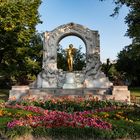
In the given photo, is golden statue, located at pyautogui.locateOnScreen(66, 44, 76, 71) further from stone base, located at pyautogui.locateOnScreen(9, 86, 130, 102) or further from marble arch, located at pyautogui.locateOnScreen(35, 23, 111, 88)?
stone base, located at pyautogui.locateOnScreen(9, 86, 130, 102)

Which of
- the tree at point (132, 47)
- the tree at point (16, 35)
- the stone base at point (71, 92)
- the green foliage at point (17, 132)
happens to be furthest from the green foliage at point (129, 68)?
the green foliage at point (17, 132)

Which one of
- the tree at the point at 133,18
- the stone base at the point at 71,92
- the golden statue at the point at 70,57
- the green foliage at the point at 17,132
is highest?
the tree at the point at 133,18

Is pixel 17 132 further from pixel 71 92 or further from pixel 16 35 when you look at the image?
pixel 16 35

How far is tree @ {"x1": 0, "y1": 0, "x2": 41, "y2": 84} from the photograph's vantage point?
1341 inches

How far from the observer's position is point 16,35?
34812 millimetres

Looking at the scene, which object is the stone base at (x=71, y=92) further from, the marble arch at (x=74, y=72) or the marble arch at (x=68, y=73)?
the marble arch at (x=74, y=72)

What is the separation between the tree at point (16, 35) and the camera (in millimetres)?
34062

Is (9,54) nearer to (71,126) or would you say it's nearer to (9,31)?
(9,31)

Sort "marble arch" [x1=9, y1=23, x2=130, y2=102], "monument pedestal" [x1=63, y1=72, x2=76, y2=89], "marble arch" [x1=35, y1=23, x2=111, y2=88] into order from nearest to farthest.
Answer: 1. "marble arch" [x1=9, y1=23, x2=130, y2=102]
2. "monument pedestal" [x1=63, y1=72, x2=76, y2=89]
3. "marble arch" [x1=35, y1=23, x2=111, y2=88]

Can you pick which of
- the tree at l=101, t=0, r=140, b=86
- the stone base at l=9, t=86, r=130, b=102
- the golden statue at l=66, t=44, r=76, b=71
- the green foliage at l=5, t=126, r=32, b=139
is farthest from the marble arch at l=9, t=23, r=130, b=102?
the green foliage at l=5, t=126, r=32, b=139

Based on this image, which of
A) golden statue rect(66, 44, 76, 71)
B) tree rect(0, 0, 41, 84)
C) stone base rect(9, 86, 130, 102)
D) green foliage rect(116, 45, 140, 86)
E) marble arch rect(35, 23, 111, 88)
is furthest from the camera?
green foliage rect(116, 45, 140, 86)

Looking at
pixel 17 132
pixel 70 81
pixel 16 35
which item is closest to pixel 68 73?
pixel 70 81

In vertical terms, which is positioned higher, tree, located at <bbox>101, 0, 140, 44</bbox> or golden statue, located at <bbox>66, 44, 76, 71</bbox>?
tree, located at <bbox>101, 0, 140, 44</bbox>

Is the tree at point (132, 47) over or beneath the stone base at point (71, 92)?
over
